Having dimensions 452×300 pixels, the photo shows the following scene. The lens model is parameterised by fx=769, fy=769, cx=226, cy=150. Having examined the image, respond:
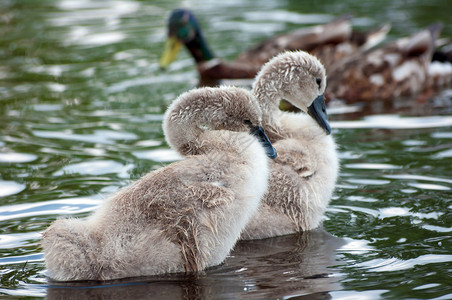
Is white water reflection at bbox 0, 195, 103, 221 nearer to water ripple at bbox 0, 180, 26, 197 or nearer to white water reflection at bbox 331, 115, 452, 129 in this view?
water ripple at bbox 0, 180, 26, 197

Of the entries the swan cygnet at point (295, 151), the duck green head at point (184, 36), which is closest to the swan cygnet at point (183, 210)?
the swan cygnet at point (295, 151)

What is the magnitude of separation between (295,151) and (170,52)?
6.83 meters

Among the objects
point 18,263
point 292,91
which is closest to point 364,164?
point 292,91

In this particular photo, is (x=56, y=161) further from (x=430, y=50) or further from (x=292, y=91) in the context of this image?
(x=430, y=50)

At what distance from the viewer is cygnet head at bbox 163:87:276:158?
5.90m

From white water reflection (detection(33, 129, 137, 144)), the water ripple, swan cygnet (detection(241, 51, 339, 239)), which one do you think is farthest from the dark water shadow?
white water reflection (detection(33, 129, 137, 144))

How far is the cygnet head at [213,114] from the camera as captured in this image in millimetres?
5902

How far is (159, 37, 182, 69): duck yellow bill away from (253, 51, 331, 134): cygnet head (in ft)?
19.8

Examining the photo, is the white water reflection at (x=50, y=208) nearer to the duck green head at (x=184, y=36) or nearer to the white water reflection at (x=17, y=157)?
the white water reflection at (x=17, y=157)

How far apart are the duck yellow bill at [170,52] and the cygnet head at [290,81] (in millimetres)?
6045

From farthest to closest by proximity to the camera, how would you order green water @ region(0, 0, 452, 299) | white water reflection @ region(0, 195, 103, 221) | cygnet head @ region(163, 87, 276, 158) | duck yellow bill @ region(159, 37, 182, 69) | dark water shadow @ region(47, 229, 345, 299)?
duck yellow bill @ region(159, 37, 182, 69)
white water reflection @ region(0, 195, 103, 221)
cygnet head @ region(163, 87, 276, 158)
green water @ region(0, 0, 452, 299)
dark water shadow @ region(47, 229, 345, 299)

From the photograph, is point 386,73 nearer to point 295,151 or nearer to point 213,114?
point 295,151

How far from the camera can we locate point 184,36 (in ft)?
43.7

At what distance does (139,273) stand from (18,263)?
3.55 feet
